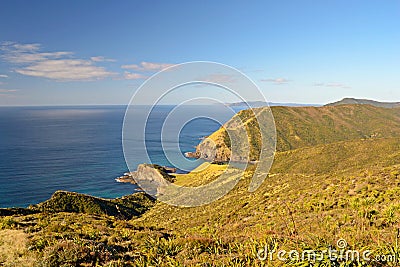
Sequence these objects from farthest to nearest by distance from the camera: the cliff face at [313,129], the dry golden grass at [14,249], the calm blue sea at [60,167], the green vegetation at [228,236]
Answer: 1. the cliff face at [313,129]
2. the calm blue sea at [60,167]
3. the dry golden grass at [14,249]
4. the green vegetation at [228,236]

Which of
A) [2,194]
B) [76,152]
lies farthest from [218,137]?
[2,194]

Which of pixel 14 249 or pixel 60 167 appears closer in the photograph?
pixel 14 249

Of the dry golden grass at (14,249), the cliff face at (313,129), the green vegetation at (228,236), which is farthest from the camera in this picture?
the cliff face at (313,129)

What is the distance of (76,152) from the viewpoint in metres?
142

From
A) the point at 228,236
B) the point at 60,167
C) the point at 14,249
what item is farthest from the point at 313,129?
the point at 14,249

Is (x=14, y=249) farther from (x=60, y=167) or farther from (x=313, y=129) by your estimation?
(x=313, y=129)

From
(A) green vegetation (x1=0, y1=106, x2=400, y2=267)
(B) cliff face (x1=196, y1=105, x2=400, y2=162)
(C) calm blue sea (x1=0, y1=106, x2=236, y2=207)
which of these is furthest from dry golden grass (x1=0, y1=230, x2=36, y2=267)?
(B) cliff face (x1=196, y1=105, x2=400, y2=162)

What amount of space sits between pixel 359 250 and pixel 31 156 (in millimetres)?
149821

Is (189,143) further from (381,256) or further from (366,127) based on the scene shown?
(381,256)

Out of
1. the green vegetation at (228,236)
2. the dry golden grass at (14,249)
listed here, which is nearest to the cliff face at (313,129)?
the green vegetation at (228,236)

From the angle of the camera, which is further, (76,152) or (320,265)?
(76,152)

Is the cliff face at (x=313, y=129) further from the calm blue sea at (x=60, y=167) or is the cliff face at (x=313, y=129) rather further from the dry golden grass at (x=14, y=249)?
the dry golden grass at (x=14, y=249)

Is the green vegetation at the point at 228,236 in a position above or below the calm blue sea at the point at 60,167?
above

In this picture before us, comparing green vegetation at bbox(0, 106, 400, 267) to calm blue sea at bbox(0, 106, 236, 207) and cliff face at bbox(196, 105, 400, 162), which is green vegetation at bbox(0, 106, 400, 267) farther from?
cliff face at bbox(196, 105, 400, 162)
